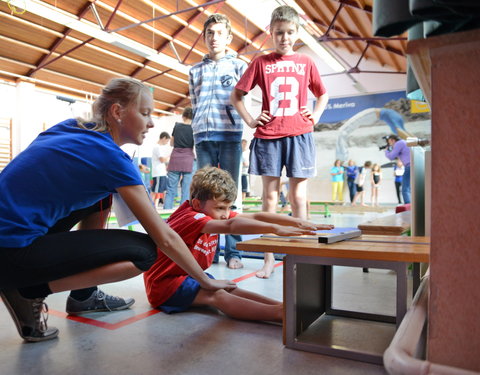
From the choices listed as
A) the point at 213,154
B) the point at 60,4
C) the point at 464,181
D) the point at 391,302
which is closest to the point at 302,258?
the point at 464,181

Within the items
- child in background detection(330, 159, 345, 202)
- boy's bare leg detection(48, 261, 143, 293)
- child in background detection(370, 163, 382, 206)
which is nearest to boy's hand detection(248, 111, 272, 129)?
boy's bare leg detection(48, 261, 143, 293)

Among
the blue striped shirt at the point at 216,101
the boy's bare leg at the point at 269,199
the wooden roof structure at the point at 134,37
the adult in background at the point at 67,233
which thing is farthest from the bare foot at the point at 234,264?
the wooden roof structure at the point at 134,37

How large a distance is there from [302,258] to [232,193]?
65 centimetres

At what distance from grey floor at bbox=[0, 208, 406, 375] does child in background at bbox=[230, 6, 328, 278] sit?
81cm

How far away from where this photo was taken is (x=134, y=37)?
1082 centimetres

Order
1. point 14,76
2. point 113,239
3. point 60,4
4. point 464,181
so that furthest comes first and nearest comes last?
point 14,76
point 60,4
point 113,239
point 464,181

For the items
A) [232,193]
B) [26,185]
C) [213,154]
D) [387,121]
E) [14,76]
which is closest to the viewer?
[26,185]

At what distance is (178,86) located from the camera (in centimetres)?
1468

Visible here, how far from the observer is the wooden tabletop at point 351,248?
3.44 ft

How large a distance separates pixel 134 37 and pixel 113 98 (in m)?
10.4

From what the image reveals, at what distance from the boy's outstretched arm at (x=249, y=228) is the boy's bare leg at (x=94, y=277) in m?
0.35

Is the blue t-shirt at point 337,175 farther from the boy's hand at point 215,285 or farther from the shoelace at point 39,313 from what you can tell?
the shoelace at point 39,313

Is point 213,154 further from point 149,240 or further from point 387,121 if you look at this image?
point 387,121

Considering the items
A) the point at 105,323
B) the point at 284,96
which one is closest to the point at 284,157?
the point at 284,96
